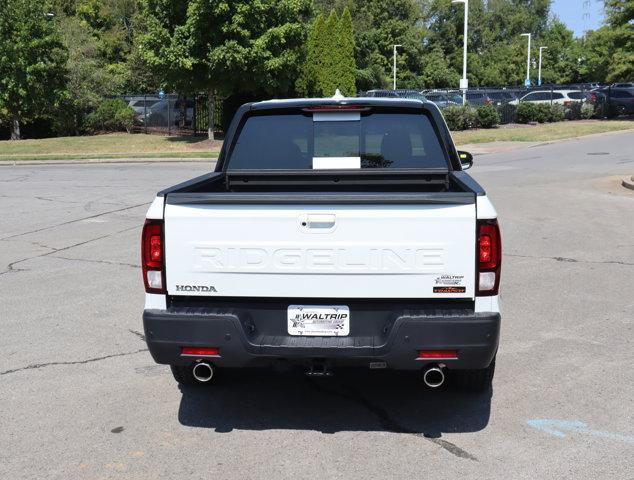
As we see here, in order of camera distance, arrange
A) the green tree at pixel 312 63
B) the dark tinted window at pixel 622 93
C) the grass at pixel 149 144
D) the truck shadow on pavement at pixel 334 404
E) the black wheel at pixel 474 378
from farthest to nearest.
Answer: the dark tinted window at pixel 622 93, the green tree at pixel 312 63, the grass at pixel 149 144, the black wheel at pixel 474 378, the truck shadow on pavement at pixel 334 404

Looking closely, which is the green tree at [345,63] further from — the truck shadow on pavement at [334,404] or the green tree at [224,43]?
the truck shadow on pavement at [334,404]

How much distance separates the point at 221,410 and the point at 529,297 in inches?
156

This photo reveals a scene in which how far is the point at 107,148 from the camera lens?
3064 centimetres

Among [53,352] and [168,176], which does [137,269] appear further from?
[168,176]

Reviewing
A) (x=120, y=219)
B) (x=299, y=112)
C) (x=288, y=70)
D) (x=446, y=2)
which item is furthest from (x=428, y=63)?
(x=299, y=112)

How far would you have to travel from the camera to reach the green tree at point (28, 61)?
32531mm

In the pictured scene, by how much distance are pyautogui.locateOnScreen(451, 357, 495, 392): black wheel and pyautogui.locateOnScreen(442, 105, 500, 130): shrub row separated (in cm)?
3011

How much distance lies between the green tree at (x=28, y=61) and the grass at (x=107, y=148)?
2.03 meters

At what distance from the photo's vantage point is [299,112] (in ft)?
18.8

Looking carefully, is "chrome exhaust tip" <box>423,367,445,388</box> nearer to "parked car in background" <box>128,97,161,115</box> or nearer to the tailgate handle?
the tailgate handle

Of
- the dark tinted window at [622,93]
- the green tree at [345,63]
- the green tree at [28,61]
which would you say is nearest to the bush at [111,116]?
the green tree at [28,61]

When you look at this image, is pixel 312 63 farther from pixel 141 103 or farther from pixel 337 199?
pixel 337 199

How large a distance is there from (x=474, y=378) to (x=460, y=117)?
102ft

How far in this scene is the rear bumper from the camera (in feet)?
13.5
